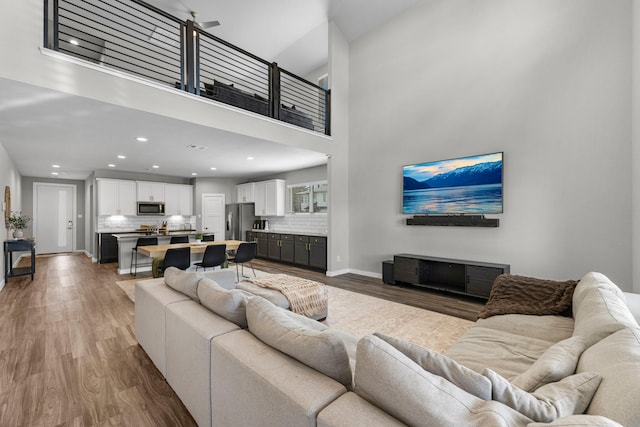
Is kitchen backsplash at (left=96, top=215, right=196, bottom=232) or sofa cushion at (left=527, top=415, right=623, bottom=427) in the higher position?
kitchen backsplash at (left=96, top=215, right=196, bottom=232)

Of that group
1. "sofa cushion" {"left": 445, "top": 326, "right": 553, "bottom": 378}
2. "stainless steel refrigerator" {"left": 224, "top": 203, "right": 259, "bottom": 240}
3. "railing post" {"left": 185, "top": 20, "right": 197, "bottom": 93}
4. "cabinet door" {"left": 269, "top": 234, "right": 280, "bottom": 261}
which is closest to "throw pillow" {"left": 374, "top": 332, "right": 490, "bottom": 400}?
"sofa cushion" {"left": 445, "top": 326, "right": 553, "bottom": 378}

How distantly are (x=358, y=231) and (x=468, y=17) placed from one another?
4.12 m

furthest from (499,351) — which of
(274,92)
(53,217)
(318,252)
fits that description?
(53,217)

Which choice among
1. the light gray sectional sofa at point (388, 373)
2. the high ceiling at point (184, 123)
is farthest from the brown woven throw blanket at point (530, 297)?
the high ceiling at point (184, 123)

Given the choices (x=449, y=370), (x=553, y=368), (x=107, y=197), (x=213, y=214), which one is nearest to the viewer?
(x=449, y=370)

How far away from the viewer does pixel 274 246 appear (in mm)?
7773

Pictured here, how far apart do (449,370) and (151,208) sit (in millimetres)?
9130

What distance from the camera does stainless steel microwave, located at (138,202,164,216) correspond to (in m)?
8.19

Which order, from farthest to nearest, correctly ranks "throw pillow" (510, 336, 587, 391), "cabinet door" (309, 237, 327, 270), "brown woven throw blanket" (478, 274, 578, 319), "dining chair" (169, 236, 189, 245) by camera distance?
1. "cabinet door" (309, 237, 327, 270)
2. "dining chair" (169, 236, 189, 245)
3. "brown woven throw blanket" (478, 274, 578, 319)
4. "throw pillow" (510, 336, 587, 391)

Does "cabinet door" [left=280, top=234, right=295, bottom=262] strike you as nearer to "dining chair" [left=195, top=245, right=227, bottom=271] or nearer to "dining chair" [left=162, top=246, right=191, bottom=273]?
"dining chair" [left=195, top=245, right=227, bottom=271]

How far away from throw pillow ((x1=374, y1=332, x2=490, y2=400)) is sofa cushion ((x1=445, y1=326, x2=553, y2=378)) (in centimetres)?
82

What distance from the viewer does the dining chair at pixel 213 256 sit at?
5062 mm

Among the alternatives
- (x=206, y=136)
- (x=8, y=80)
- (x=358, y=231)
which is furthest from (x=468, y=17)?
(x=8, y=80)

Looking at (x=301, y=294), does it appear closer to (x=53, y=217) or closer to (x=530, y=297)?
(x=530, y=297)
